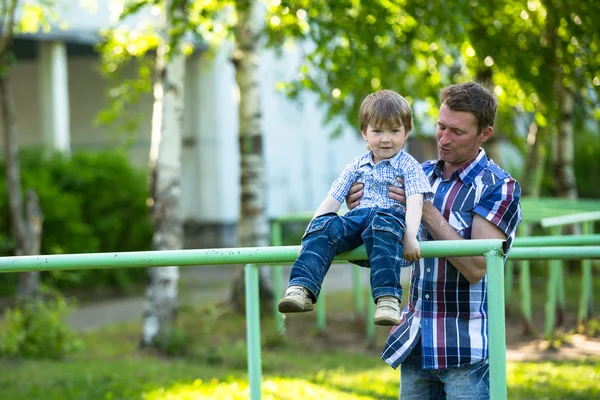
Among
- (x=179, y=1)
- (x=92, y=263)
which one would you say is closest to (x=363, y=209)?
(x=92, y=263)

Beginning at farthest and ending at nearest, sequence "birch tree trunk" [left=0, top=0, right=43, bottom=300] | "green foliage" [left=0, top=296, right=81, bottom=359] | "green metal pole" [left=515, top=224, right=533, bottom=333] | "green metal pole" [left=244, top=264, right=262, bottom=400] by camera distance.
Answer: "birch tree trunk" [left=0, top=0, right=43, bottom=300]
"green metal pole" [left=515, top=224, right=533, bottom=333]
"green foliage" [left=0, top=296, right=81, bottom=359]
"green metal pole" [left=244, top=264, right=262, bottom=400]

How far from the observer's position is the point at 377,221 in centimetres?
287

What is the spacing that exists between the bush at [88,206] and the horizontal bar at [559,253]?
8556mm

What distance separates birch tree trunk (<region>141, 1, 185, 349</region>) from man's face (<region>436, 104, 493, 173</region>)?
526 centimetres

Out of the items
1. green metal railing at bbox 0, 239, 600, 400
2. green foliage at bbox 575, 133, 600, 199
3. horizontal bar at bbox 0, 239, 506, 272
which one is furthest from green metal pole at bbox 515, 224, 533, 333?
green foliage at bbox 575, 133, 600, 199

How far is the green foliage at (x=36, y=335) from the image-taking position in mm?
7379

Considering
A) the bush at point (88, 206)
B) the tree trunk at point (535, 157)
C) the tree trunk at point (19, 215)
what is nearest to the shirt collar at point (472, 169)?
the tree trunk at point (19, 215)

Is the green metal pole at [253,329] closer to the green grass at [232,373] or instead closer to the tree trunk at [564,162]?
the green grass at [232,373]

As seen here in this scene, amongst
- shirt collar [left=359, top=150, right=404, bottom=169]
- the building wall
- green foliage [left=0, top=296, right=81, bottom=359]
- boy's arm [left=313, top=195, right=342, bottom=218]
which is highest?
the building wall

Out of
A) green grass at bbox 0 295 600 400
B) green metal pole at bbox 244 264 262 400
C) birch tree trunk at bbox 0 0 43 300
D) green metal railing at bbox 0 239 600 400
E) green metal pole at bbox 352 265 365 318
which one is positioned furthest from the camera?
green metal pole at bbox 352 265 365 318

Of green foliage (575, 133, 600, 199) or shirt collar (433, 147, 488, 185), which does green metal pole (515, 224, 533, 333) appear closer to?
shirt collar (433, 147, 488, 185)

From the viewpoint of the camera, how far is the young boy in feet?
9.21

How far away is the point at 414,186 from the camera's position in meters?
2.88

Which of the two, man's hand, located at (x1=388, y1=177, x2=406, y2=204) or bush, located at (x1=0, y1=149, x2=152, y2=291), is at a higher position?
bush, located at (x1=0, y1=149, x2=152, y2=291)
